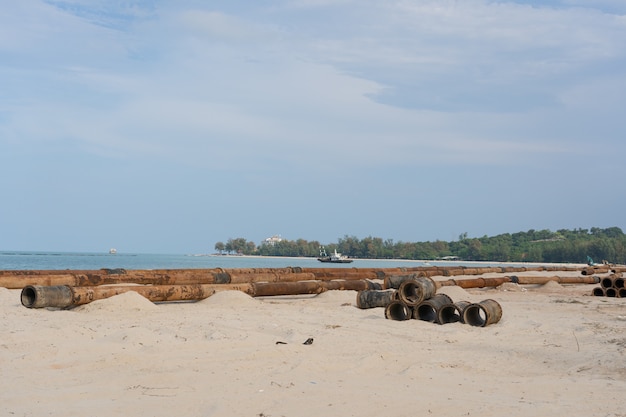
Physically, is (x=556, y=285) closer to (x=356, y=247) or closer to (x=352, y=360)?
(x=352, y=360)

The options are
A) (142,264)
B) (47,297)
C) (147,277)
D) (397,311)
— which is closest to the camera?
(47,297)

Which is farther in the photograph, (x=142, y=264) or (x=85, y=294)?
(x=142, y=264)

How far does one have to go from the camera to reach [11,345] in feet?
23.7

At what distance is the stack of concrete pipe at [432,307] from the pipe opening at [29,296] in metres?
5.93

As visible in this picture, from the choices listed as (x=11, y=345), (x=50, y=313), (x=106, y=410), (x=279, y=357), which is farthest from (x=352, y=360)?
(x=50, y=313)

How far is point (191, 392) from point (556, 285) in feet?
74.1

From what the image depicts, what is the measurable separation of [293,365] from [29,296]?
617 centimetres

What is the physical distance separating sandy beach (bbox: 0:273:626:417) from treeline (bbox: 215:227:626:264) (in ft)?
374

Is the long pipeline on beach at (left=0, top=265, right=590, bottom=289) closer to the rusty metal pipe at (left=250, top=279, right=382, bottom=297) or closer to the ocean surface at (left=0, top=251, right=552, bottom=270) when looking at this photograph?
the rusty metal pipe at (left=250, top=279, right=382, bottom=297)

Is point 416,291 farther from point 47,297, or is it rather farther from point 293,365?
point 47,297

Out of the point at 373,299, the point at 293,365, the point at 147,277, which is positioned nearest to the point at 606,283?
the point at 373,299

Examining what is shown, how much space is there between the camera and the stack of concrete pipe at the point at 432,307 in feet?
34.7

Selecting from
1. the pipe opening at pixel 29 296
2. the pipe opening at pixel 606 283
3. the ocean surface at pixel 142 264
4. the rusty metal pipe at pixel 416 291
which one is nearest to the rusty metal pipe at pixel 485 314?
the rusty metal pipe at pixel 416 291

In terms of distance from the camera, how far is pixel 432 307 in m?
10.7
